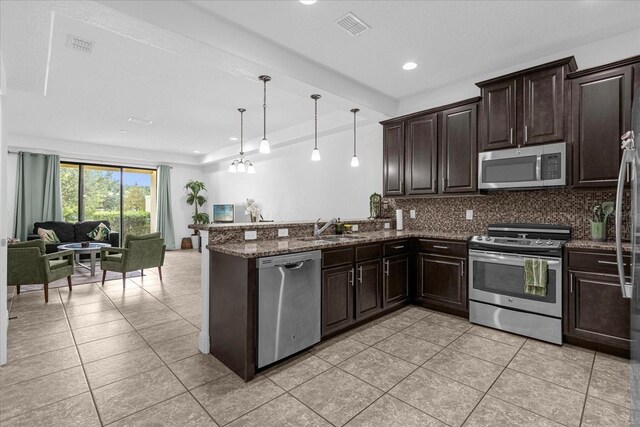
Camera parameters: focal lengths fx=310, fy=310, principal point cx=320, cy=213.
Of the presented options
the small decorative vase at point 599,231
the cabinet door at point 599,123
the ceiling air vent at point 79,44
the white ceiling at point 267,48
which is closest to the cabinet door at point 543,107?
the cabinet door at point 599,123

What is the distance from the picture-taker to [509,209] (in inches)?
143

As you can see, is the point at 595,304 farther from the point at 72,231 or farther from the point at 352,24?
the point at 72,231

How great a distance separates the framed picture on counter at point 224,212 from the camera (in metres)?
8.66

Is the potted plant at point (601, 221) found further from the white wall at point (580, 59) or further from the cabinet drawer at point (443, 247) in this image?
the white wall at point (580, 59)

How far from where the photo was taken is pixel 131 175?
28.9 feet

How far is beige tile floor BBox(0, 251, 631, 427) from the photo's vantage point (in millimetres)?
1839

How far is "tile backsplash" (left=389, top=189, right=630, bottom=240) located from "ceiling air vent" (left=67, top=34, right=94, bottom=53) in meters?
→ 4.08

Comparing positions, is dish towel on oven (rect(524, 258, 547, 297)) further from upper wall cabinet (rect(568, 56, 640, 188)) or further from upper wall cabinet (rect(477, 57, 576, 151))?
Answer: upper wall cabinet (rect(477, 57, 576, 151))

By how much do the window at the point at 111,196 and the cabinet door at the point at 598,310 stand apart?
9.66m

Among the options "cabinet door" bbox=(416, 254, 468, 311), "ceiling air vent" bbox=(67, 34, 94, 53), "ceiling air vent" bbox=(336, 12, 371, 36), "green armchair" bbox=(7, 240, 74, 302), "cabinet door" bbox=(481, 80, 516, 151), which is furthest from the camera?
"green armchair" bbox=(7, 240, 74, 302)

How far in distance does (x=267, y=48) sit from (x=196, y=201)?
7.46 m

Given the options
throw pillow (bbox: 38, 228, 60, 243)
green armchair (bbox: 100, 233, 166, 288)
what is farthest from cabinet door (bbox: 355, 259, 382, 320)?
throw pillow (bbox: 38, 228, 60, 243)

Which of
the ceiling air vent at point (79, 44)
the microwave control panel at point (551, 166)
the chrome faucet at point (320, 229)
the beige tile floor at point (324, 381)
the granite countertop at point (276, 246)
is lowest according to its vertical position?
the beige tile floor at point (324, 381)

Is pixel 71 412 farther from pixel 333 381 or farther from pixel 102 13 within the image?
pixel 102 13
